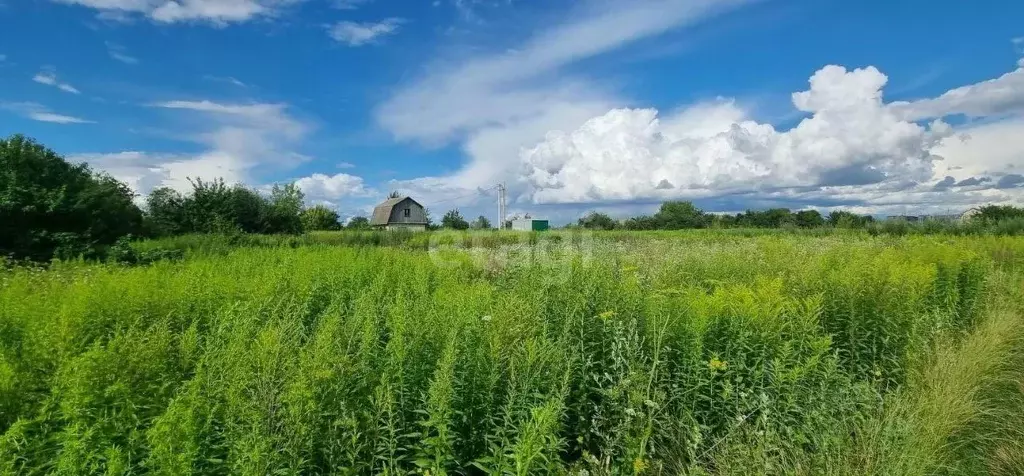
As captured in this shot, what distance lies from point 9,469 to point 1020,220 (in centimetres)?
2973

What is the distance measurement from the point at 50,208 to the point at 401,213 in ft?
143

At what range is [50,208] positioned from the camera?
1462 centimetres

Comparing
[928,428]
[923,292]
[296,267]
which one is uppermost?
[296,267]

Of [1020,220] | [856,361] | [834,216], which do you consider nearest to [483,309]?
[856,361]

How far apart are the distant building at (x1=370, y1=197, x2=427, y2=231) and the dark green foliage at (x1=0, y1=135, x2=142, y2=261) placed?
3833cm

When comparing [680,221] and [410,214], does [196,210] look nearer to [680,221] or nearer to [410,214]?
[680,221]

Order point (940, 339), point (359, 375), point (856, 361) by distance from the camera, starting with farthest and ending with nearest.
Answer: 1. point (940, 339)
2. point (856, 361)
3. point (359, 375)

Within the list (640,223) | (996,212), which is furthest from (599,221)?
(996,212)

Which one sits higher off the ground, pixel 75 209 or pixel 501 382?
pixel 75 209

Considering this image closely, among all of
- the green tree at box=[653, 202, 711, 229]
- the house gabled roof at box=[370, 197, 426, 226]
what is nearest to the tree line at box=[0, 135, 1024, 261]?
the green tree at box=[653, 202, 711, 229]

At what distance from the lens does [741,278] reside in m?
7.55

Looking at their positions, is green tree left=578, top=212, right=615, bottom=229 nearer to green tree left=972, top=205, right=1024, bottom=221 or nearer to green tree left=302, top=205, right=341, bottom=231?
green tree left=972, top=205, right=1024, bottom=221

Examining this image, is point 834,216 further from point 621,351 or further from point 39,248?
point 39,248

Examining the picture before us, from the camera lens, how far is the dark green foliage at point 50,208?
14.3 meters
